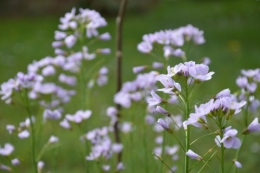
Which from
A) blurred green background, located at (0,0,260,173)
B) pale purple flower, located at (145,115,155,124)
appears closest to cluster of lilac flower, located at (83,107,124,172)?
pale purple flower, located at (145,115,155,124)

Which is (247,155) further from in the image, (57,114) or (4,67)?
(4,67)

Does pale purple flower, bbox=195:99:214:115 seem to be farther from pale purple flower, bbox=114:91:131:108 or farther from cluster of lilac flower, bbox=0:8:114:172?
pale purple flower, bbox=114:91:131:108

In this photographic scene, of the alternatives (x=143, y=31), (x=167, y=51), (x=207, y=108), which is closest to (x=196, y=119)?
(x=207, y=108)

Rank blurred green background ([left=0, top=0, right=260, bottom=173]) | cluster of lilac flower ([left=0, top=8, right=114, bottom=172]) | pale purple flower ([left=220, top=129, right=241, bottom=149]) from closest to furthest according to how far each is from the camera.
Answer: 1. pale purple flower ([left=220, top=129, right=241, bottom=149])
2. cluster of lilac flower ([left=0, top=8, right=114, bottom=172])
3. blurred green background ([left=0, top=0, right=260, bottom=173])

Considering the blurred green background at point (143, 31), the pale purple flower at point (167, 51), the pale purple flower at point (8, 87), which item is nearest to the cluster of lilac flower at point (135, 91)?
the pale purple flower at point (167, 51)

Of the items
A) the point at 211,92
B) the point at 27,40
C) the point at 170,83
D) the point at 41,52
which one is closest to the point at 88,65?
the point at 41,52

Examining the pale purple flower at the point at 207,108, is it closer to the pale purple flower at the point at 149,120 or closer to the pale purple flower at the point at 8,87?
the pale purple flower at the point at 8,87
